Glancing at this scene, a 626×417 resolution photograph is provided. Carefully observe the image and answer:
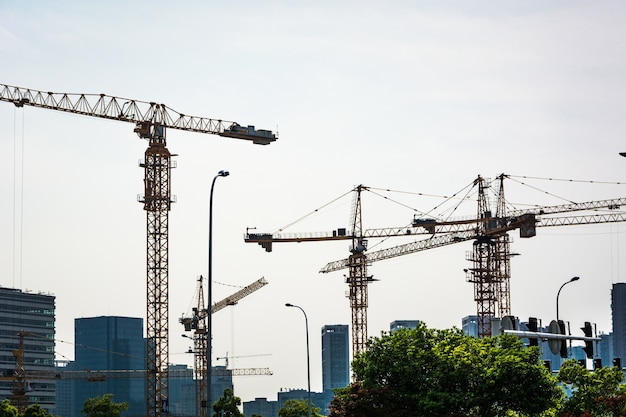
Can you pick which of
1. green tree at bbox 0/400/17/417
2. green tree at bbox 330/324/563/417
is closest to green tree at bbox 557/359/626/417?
green tree at bbox 330/324/563/417

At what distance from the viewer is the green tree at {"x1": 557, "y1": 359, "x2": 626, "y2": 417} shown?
84.9 m

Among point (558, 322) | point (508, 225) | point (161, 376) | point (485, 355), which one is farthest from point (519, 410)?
point (508, 225)

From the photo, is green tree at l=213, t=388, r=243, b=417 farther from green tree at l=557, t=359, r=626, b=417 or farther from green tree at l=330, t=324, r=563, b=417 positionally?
green tree at l=330, t=324, r=563, b=417

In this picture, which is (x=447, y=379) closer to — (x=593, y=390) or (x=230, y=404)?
(x=593, y=390)

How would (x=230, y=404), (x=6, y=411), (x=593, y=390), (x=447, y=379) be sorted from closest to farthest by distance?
1. (x=447, y=379)
2. (x=593, y=390)
3. (x=6, y=411)
4. (x=230, y=404)

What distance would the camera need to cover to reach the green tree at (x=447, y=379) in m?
73.4

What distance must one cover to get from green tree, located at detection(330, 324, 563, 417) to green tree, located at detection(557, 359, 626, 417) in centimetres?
669

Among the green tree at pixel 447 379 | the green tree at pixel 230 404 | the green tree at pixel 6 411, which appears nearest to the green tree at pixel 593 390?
the green tree at pixel 447 379

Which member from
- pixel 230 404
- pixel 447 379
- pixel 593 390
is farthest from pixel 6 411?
pixel 447 379

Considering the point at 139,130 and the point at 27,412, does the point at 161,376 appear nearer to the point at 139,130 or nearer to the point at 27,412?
the point at 27,412

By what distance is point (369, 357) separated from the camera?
79.4 meters

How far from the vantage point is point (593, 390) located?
8700 cm

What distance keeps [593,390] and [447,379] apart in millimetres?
17875

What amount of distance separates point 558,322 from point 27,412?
108 meters
